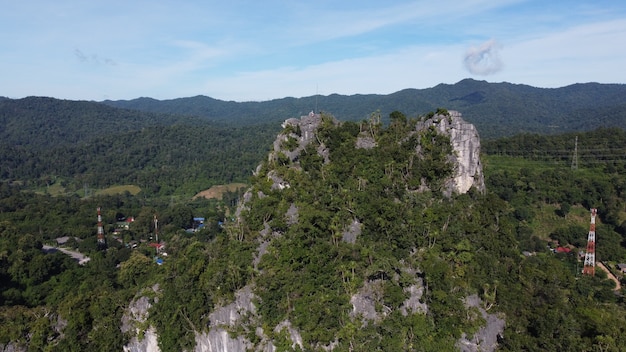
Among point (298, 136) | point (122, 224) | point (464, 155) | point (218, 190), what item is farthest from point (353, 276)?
point (218, 190)

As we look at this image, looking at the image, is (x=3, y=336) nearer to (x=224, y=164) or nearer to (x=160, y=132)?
(x=224, y=164)

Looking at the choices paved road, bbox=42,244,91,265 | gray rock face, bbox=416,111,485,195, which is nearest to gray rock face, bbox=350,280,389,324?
gray rock face, bbox=416,111,485,195

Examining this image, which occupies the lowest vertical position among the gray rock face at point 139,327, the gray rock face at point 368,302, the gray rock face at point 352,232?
the gray rock face at point 139,327

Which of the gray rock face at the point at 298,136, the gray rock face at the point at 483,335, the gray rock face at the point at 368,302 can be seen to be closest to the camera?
the gray rock face at the point at 483,335

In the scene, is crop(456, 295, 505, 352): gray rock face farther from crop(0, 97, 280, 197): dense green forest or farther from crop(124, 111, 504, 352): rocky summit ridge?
crop(0, 97, 280, 197): dense green forest

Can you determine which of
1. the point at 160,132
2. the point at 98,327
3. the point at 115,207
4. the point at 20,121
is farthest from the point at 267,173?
the point at 20,121

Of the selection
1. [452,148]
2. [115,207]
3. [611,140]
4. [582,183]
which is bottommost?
[115,207]

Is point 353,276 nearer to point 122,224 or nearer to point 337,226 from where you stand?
point 337,226

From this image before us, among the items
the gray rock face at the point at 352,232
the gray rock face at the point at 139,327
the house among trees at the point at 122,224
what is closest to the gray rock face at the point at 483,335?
the gray rock face at the point at 352,232

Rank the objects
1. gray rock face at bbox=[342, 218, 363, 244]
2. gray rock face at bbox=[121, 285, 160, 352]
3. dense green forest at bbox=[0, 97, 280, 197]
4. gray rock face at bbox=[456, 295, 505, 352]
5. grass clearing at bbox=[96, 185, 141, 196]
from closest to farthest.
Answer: gray rock face at bbox=[456, 295, 505, 352] → gray rock face at bbox=[342, 218, 363, 244] → gray rock face at bbox=[121, 285, 160, 352] → grass clearing at bbox=[96, 185, 141, 196] → dense green forest at bbox=[0, 97, 280, 197]

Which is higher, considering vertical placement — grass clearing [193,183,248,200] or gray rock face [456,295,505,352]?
gray rock face [456,295,505,352]

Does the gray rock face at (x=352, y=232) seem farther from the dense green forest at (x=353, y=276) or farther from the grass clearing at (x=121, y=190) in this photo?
the grass clearing at (x=121, y=190)
